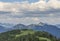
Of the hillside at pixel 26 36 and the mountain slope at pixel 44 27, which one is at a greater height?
the mountain slope at pixel 44 27

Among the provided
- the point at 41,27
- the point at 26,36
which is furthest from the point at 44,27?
the point at 26,36

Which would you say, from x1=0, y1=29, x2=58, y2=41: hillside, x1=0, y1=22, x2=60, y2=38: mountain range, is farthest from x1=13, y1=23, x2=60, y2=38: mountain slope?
x1=0, y1=29, x2=58, y2=41: hillside

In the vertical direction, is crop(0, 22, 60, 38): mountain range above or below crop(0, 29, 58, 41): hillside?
above

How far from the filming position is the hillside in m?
5.27

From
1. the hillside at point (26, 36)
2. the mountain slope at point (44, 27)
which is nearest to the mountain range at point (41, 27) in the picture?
the mountain slope at point (44, 27)

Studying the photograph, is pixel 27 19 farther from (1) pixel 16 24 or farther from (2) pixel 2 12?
(2) pixel 2 12

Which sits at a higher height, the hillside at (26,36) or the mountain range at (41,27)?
the mountain range at (41,27)

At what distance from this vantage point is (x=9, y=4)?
5.47 metres

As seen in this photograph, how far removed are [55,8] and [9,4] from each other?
5.37ft

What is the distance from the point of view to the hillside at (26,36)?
5.27 meters

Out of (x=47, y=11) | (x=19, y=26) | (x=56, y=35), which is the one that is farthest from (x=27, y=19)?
(x=56, y=35)

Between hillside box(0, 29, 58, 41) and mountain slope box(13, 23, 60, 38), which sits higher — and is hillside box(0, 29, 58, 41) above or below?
below

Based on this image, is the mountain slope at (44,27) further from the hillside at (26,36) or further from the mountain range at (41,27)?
the hillside at (26,36)

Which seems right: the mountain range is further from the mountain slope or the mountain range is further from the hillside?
the hillside
